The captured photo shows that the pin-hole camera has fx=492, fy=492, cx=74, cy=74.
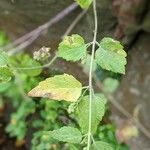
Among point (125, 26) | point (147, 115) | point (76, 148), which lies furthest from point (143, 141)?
point (76, 148)

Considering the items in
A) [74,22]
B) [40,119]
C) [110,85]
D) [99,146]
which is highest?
[74,22]

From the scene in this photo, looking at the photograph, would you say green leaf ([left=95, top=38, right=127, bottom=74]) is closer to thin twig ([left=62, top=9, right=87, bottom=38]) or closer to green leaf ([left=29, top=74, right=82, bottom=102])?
green leaf ([left=29, top=74, right=82, bottom=102])

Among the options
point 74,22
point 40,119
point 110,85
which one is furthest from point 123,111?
point 74,22

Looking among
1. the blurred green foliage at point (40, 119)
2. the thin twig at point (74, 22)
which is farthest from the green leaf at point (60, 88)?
the thin twig at point (74, 22)

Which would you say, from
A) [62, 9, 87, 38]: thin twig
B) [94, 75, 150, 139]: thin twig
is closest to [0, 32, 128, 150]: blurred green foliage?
[62, 9, 87, 38]: thin twig

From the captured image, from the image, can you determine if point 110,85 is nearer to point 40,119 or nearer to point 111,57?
point 40,119

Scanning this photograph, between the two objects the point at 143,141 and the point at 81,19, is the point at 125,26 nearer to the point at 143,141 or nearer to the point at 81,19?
the point at 81,19

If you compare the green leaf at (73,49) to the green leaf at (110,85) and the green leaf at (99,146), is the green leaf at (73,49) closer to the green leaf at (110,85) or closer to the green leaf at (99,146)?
the green leaf at (99,146)
